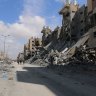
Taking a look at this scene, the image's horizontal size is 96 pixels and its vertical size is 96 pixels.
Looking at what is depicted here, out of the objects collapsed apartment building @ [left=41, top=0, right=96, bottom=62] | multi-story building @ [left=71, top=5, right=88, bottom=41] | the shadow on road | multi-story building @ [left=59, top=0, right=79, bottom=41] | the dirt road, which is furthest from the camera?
multi-story building @ [left=59, top=0, right=79, bottom=41]

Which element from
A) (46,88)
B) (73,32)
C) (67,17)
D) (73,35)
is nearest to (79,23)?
(73,32)

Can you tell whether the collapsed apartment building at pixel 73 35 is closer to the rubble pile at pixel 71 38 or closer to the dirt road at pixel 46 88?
the rubble pile at pixel 71 38

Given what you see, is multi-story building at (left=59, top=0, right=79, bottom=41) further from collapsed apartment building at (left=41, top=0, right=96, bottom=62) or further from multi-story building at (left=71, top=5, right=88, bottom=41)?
multi-story building at (left=71, top=5, right=88, bottom=41)

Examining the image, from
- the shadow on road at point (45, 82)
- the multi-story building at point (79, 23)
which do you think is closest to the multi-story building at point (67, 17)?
the multi-story building at point (79, 23)

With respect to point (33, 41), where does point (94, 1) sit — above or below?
below

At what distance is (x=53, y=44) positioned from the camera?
4195 inches

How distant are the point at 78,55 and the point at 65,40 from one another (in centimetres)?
3380

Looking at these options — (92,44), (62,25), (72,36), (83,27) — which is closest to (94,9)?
(92,44)

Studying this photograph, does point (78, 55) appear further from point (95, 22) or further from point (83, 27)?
point (83, 27)

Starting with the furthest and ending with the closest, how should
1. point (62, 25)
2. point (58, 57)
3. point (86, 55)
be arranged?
point (62, 25)
point (58, 57)
point (86, 55)

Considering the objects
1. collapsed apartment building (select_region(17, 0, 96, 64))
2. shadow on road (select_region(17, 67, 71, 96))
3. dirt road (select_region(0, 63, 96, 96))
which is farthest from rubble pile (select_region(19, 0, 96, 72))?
dirt road (select_region(0, 63, 96, 96))

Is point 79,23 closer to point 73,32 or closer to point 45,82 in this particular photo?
point 73,32

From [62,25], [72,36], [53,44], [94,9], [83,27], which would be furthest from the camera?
[53,44]

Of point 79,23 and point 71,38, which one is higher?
point 79,23
